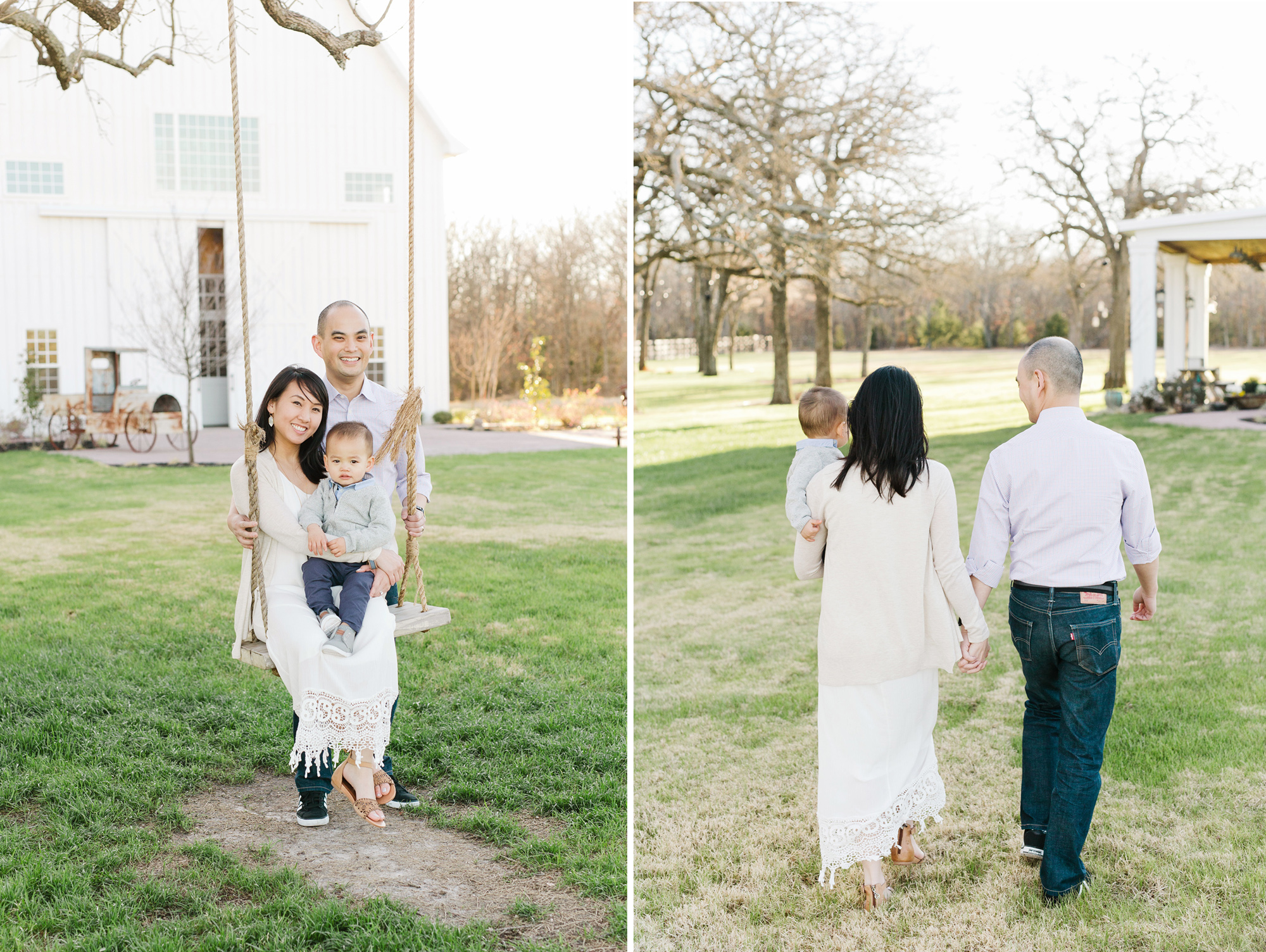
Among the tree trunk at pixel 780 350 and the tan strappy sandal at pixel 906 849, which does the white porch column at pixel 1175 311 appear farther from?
the tan strappy sandal at pixel 906 849

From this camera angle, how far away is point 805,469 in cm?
331

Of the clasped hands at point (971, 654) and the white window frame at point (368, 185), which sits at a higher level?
the white window frame at point (368, 185)

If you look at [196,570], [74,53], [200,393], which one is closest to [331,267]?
[200,393]

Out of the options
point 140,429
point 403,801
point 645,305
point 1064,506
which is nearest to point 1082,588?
point 1064,506

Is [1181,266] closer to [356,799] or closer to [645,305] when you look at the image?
[645,305]

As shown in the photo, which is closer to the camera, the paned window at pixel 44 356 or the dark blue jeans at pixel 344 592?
the dark blue jeans at pixel 344 592

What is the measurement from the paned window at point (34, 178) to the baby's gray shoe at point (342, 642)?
19844 millimetres

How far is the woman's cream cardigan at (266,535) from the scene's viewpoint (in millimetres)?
3607

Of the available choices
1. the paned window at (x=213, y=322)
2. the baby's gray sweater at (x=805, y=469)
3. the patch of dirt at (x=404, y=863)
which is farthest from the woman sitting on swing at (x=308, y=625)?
the paned window at (x=213, y=322)

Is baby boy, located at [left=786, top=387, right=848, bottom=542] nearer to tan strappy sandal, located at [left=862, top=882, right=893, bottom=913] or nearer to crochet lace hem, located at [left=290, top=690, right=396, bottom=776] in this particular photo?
tan strappy sandal, located at [left=862, top=882, right=893, bottom=913]

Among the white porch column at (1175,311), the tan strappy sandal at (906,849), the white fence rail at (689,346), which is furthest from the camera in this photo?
the white fence rail at (689,346)

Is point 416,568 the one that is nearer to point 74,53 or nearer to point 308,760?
point 308,760

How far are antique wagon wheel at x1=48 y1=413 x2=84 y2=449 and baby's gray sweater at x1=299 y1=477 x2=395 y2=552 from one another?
56.0 feet

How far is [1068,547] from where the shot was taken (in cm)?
315
